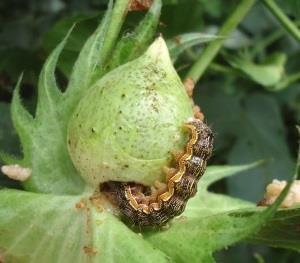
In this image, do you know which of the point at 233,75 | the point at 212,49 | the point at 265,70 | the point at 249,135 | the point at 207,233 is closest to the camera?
the point at 207,233

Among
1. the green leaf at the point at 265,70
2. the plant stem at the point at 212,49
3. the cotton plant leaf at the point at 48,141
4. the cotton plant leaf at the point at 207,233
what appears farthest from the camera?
the green leaf at the point at 265,70

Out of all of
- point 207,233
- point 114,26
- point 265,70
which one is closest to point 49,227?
point 207,233

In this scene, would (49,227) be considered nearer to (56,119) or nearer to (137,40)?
(56,119)

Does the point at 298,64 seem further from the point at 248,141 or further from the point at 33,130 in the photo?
the point at 33,130

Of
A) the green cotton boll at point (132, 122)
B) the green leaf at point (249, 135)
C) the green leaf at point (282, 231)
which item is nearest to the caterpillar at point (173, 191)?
the green cotton boll at point (132, 122)

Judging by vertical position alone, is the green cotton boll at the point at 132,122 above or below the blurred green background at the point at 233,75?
above

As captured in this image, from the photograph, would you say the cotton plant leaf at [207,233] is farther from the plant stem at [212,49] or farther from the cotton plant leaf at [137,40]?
the plant stem at [212,49]
